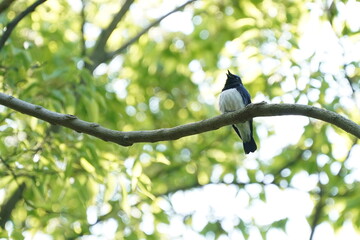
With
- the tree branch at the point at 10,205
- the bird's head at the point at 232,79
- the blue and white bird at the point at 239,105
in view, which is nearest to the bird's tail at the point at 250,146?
the blue and white bird at the point at 239,105

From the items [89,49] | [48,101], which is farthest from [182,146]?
[48,101]

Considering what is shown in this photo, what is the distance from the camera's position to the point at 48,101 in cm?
505

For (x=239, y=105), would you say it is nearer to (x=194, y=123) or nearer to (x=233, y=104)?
(x=233, y=104)

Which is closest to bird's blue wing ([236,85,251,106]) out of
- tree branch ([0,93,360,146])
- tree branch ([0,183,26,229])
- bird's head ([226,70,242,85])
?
bird's head ([226,70,242,85])

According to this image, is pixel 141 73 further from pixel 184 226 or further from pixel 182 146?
pixel 184 226

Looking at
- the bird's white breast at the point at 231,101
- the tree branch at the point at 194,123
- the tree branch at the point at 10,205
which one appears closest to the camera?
the tree branch at the point at 194,123

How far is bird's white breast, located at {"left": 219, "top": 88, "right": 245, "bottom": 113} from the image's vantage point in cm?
583

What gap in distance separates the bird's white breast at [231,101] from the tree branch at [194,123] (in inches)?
93.3

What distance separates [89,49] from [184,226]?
3.13 meters

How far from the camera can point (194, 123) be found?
11.2 feet

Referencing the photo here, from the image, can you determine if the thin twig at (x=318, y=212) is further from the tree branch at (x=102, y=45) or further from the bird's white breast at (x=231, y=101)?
the tree branch at (x=102, y=45)

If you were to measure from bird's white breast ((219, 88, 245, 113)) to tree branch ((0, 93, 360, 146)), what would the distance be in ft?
7.77

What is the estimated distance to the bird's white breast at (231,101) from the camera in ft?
19.1

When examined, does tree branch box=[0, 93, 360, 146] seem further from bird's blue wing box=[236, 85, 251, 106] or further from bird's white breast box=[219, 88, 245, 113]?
bird's blue wing box=[236, 85, 251, 106]
